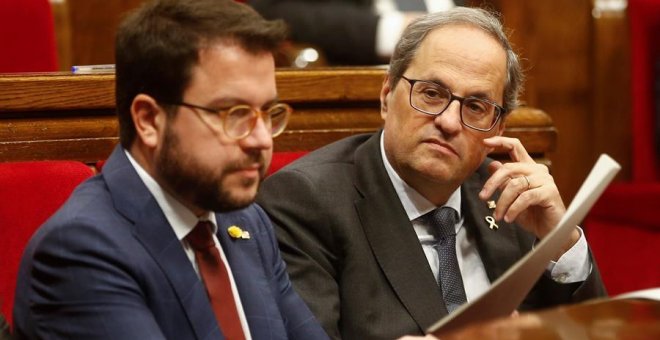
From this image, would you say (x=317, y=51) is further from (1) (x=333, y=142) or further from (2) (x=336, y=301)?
(2) (x=336, y=301)

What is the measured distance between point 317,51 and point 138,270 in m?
1.45

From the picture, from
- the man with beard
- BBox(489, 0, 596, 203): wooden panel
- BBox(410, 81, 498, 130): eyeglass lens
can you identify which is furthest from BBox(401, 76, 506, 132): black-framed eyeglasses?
BBox(489, 0, 596, 203): wooden panel

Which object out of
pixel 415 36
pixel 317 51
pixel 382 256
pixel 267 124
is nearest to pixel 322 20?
pixel 317 51

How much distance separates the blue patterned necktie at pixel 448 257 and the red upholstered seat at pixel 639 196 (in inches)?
40.1

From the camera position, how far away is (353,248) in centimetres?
154

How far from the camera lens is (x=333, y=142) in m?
1.79

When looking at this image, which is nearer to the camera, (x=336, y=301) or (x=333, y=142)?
(x=336, y=301)

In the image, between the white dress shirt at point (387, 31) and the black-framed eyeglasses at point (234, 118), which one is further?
the white dress shirt at point (387, 31)

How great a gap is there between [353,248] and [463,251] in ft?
0.65

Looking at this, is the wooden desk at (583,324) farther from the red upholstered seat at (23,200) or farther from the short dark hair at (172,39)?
the red upholstered seat at (23,200)

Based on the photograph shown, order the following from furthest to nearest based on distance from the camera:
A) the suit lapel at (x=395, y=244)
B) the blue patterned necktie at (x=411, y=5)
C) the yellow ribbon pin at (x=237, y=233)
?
the blue patterned necktie at (x=411, y=5), the suit lapel at (x=395, y=244), the yellow ribbon pin at (x=237, y=233)

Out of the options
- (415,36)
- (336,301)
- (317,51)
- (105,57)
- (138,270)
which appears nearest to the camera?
(138,270)

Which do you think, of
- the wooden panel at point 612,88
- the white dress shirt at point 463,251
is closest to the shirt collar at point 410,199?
the white dress shirt at point 463,251

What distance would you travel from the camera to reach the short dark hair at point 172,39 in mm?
1084
